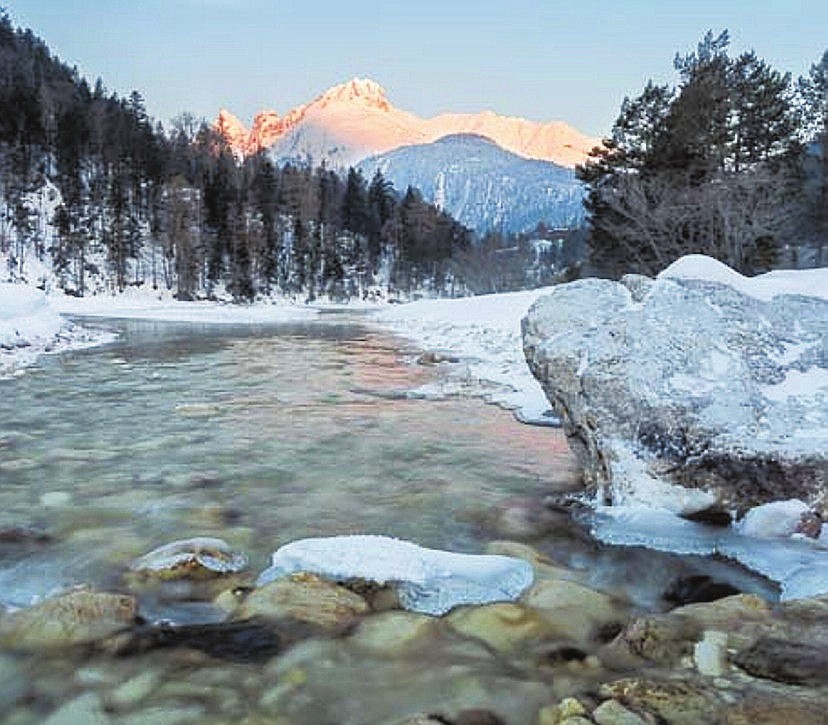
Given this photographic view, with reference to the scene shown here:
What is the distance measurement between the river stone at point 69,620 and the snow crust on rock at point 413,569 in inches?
29.5

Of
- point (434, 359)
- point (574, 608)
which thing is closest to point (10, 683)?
point (574, 608)

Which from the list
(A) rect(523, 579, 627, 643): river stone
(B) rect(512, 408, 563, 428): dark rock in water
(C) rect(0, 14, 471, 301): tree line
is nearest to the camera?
(A) rect(523, 579, 627, 643): river stone

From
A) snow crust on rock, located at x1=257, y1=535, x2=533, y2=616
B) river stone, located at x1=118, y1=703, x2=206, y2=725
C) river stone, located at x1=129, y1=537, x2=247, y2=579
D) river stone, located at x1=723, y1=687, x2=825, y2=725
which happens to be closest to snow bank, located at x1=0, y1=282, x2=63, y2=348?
river stone, located at x1=129, y1=537, x2=247, y2=579

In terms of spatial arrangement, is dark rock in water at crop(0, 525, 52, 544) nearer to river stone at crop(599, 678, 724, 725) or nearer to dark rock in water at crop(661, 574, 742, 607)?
river stone at crop(599, 678, 724, 725)

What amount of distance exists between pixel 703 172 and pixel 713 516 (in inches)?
1064

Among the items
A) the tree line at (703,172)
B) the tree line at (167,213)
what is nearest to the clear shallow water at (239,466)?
the tree line at (703,172)

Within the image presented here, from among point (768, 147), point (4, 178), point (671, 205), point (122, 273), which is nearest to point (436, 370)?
point (671, 205)

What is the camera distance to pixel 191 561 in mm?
3934

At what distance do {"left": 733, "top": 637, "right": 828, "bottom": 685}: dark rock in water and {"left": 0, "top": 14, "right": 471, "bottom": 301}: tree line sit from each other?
60251 millimetres

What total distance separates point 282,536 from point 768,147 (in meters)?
33.3

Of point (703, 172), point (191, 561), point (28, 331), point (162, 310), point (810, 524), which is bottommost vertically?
point (191, 561)

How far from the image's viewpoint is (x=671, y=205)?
81.9 ft

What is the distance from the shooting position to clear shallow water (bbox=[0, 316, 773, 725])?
9.24 feet

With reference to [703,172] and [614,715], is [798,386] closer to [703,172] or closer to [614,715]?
[614,715]
